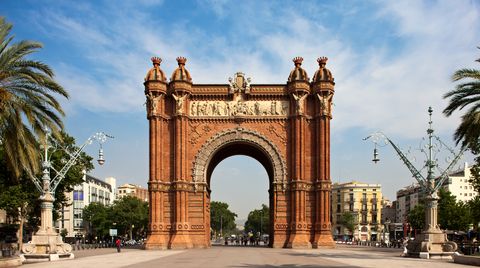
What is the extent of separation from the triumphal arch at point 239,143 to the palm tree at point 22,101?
22.8m

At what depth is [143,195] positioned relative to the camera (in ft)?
655

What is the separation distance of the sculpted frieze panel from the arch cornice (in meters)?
1.68

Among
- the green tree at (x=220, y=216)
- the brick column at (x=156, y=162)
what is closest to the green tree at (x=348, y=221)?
the green tree at (x=220, y=216)

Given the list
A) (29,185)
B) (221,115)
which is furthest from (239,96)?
(29,185)

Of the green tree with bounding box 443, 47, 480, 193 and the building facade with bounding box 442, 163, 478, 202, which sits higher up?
the green tree with bounding box 443, 47, 480, 193

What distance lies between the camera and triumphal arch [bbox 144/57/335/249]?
47.0 m

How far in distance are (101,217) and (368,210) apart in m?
72.0

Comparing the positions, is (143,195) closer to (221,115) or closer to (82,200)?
(82,200)

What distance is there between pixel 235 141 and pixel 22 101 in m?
27.4

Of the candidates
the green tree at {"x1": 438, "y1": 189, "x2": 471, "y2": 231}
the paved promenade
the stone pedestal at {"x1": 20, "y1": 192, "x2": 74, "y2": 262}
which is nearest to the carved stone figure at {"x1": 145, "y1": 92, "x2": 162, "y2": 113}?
the stone pedestal at {"x1": 20, "y1": 192, "x2": 74, "y2": 262}

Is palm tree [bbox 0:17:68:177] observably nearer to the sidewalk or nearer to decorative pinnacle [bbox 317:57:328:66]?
the sidewalk

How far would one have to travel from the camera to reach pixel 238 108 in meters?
49.1

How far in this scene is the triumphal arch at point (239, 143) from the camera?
47.0 m

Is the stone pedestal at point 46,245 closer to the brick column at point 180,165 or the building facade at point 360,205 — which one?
the brick column at point 180,165
